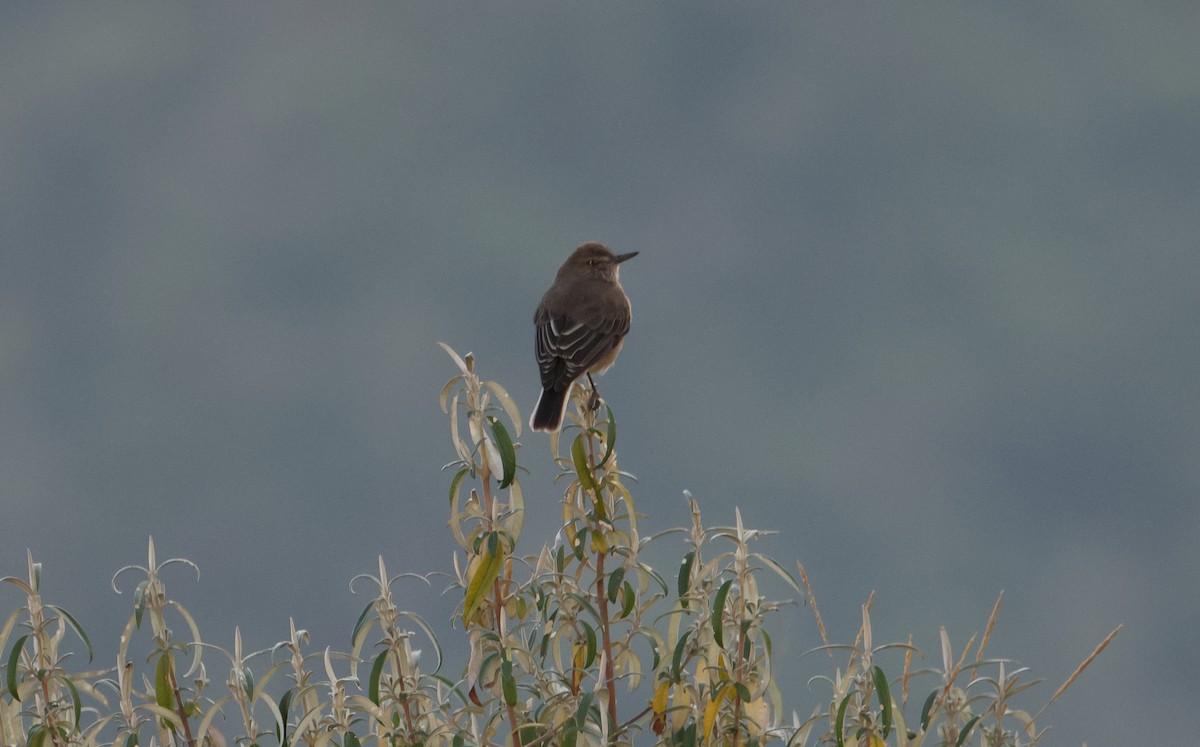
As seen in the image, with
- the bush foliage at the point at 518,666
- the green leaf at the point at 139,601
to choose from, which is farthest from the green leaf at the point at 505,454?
the green leaf at the point at 139,601

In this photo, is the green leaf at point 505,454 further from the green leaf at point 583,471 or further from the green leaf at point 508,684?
the green leaf at point 508,684

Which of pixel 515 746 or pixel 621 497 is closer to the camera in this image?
pixel 515 746

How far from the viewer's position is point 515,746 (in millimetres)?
3818

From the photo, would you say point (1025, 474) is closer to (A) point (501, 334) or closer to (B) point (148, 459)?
(A) point (501, 334)

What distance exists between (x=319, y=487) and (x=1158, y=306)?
9067cm

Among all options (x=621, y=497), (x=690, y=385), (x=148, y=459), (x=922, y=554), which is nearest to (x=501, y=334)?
(x=690, y=385)

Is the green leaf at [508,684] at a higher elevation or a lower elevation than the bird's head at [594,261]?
lower

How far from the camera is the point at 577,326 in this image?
23.6 feet

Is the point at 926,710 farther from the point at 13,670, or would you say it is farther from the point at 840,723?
the point at 13,670

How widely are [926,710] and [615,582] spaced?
0.73 metres

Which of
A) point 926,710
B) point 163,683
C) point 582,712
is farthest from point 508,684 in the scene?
point 926,710

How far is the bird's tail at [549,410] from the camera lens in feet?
19.9

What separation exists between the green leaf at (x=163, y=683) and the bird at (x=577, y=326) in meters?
2.29

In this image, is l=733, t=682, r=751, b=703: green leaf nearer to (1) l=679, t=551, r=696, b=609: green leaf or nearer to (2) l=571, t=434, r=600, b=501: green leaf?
(1) l=679, t=551, r=696, b=609: green leaf
